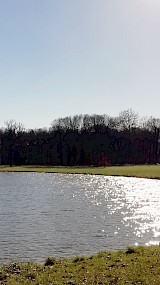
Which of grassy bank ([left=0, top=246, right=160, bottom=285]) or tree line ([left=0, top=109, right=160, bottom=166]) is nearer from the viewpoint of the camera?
grassy bank ([left=0, top=246, right=160, bottom=285])

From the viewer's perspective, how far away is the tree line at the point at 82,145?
122m

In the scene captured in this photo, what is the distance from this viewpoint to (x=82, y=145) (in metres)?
121

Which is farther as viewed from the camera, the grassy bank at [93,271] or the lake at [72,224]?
the lake at [72,224]

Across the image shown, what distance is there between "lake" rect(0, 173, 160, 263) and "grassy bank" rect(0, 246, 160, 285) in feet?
8.02

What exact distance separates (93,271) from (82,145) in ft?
356

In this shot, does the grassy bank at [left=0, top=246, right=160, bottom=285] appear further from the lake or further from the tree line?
the tree line

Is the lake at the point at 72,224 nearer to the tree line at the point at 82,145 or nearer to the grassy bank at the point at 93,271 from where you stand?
the grassy bank at the point at 93,271

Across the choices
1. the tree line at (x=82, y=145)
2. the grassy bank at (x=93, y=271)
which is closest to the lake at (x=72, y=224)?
the grassy bank at (x=93, y=271)

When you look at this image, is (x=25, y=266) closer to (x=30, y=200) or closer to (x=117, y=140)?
(x=30, y=200)

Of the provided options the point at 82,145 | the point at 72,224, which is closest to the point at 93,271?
the point at 72,224

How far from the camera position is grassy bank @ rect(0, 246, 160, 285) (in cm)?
1159

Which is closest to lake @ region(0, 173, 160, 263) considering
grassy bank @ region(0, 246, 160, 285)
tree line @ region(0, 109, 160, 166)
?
grassy bank @ region(0, 246, 160, 285)

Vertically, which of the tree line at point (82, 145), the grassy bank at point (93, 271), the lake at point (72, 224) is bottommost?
the lake at point (72, 224)

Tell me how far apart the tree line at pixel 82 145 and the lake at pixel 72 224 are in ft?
261
